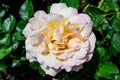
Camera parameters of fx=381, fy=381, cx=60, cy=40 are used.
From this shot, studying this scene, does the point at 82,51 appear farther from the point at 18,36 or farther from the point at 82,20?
the point at 18,36

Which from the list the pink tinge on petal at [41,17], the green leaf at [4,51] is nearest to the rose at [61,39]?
the pink tinge on petal at [41,17]

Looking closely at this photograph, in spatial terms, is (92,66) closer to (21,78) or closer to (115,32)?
(115,32)

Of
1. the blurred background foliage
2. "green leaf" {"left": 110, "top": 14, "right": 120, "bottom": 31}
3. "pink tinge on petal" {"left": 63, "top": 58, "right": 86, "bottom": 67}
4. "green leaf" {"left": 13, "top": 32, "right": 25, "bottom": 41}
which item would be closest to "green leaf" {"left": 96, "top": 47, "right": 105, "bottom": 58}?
the blurred background foliage

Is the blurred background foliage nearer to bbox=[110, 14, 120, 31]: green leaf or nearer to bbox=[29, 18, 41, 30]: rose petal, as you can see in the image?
bbox=[110, 14, 120, 31]: green leaf

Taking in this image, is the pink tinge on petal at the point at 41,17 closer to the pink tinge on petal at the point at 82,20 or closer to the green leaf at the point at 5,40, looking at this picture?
the pink tinge on petal at the point at 82,20

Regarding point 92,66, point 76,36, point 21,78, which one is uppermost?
point 76,36

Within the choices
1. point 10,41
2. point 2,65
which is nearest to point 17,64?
point 2,65
